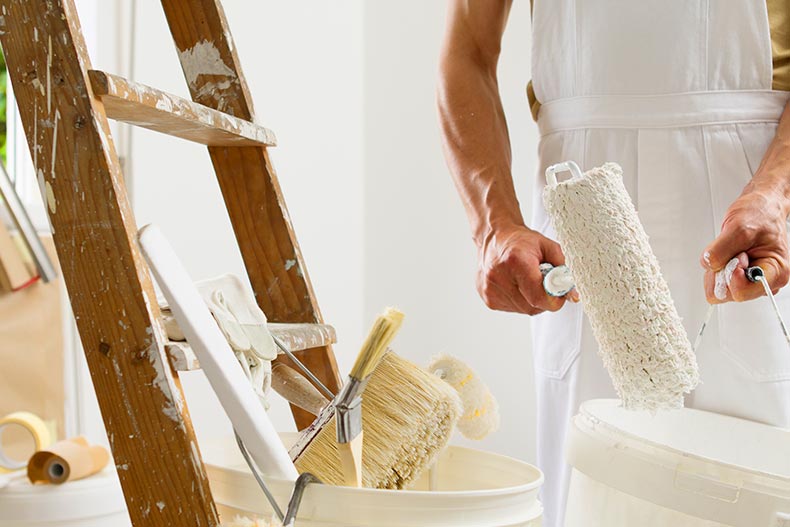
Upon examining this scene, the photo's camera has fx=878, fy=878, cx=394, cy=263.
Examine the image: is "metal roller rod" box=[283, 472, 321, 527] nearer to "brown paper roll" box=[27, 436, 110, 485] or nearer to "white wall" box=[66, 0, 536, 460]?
"brown paper roll" box=[27, 436, 110, 485]

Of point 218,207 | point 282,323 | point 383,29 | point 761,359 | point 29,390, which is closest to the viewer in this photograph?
point 282,323

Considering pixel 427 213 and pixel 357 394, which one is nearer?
pixel 357 394

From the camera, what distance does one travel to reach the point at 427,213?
241 cm

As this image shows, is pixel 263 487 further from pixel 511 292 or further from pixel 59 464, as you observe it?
pixel 511 292

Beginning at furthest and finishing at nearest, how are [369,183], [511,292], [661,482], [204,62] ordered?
[369,183] → [511,292] → [204,62] → [661,482]

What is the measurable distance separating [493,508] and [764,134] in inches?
27.5

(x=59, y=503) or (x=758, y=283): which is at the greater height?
(x=758, y=283)

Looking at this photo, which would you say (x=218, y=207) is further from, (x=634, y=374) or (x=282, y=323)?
(x=634, y=374)

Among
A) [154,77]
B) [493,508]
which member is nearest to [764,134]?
[493,508]

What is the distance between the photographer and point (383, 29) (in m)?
2.50

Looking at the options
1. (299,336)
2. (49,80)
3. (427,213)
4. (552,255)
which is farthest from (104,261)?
(427,213)

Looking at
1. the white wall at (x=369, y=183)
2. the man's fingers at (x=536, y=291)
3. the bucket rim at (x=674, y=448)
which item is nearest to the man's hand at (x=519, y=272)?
the man's fingers at (x=536, y=291)

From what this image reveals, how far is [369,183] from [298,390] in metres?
1.67

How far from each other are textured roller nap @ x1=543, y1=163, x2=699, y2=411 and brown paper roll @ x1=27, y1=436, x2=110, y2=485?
555 millimetres
